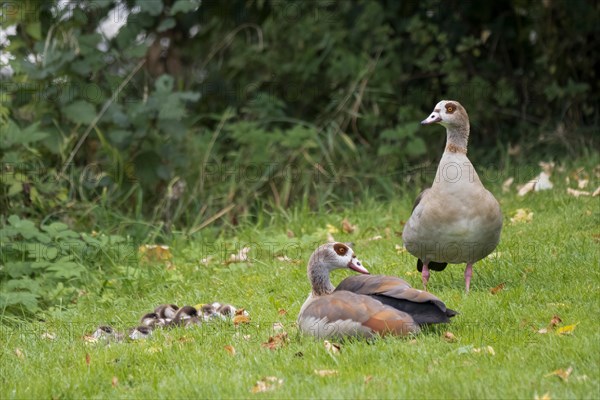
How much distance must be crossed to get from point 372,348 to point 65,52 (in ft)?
23.8

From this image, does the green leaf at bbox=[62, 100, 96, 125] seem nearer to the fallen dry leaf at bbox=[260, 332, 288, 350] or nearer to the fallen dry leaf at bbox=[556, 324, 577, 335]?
the fallen dry leaf at bbox=[260, 332, 288, 350]

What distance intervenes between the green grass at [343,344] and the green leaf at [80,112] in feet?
8.65

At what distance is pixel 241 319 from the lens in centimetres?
683

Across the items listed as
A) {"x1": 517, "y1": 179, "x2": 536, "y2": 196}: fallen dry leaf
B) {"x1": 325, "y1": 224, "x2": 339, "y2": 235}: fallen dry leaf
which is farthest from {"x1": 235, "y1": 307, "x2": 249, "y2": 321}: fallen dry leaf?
{"x1": 517, "y1": 179, "x2": 536, "y2": 196}: fallen dry leaf

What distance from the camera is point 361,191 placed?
1235cm

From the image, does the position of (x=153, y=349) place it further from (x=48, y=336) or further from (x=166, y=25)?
(x=166, y=25)

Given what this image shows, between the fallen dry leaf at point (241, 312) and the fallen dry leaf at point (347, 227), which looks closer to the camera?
the fallen dry leaf at point (241, 312)

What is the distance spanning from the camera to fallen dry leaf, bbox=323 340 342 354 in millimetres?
5578

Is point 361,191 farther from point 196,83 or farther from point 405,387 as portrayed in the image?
point 405,387

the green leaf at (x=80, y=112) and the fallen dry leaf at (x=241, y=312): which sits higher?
the green leaf at (x=80, y=112)

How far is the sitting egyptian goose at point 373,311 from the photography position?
18.9ft

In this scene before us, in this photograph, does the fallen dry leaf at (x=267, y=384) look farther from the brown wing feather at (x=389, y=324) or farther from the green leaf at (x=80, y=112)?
the green leaf at (x=80, y=112)

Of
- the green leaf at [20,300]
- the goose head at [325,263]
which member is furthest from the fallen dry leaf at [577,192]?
the green leaf at [20,300]

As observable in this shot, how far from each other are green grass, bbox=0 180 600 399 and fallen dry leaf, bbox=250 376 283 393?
48mm
